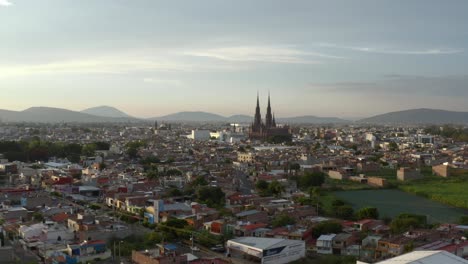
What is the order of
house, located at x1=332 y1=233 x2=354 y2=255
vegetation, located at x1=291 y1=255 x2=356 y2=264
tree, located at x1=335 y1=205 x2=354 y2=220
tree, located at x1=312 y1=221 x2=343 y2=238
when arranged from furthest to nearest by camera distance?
tree, located at x1=335 y1=205 x2=354 y2=220 < tree, located at x1=312 y1=221 x2=343 y2=238 < house, located at x1=332 y1=233 x2=354 y2=255 < vegetation, located at x1=291 y1=255 x2=356 y2=264

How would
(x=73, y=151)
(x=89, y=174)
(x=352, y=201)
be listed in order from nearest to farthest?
(x=352, y=201) → (x=89, y=174) → (x=73, y=151)

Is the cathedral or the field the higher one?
the cathedral

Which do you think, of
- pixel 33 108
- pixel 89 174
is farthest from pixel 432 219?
pixel 33 108

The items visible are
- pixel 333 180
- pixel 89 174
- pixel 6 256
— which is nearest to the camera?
pixel 6 256

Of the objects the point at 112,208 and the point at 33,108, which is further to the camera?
the point at 33,108

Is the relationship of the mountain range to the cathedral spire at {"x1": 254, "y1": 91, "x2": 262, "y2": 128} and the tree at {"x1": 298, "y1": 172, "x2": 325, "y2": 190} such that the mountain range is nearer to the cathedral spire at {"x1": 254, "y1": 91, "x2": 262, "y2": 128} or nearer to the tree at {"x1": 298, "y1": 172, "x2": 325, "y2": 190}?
the cathedral spire at {"x1": 254, "y1": 91, "x2": 262, "y2": 128}

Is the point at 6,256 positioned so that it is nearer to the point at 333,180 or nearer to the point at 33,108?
the point at 333,180

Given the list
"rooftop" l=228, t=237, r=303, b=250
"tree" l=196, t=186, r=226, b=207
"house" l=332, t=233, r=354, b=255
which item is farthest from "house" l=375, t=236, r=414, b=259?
"tree" l=196, t=186, r=226, b=207
